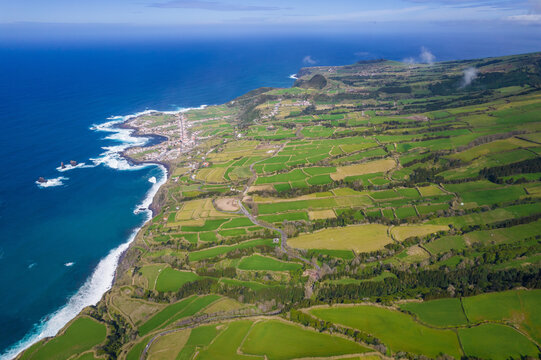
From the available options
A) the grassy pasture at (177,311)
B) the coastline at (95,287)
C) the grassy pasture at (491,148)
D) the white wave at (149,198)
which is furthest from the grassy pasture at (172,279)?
the grassy pasture at (491,148)

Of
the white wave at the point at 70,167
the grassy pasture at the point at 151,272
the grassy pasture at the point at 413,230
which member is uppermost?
the white wave at the point at 70,167

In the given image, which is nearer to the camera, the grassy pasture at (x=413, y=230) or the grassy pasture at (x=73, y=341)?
the grassy pasture at (x=73, y=341)

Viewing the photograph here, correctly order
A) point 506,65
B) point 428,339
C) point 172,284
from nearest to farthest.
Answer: point 428,339 < point 172,284 < point 506,65

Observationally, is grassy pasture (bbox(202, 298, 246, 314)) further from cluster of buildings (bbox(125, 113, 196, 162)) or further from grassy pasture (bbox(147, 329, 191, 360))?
cluster of buildings (bbox(125, 113, 196, 162))

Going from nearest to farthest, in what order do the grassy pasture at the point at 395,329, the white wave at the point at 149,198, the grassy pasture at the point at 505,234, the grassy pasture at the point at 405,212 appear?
the grassy pasture at the point at 395,329
the grassy pasture at the point at 505,234
the grassy pasture at the point at 405,212
the white wave at the point at 149,198

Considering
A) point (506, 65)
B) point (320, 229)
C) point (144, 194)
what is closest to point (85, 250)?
point (144, 194)

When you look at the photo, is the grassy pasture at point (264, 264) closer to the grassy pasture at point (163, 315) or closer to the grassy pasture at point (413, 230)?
the grassy pasture at point (163, 315)

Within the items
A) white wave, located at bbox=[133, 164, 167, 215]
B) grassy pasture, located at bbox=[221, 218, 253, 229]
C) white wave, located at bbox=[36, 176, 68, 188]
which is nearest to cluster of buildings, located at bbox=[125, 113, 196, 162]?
white wave, located at bbox=[133, 164, 167, 215]

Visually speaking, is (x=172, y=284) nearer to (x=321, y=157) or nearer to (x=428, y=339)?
(x=428, y=339)
